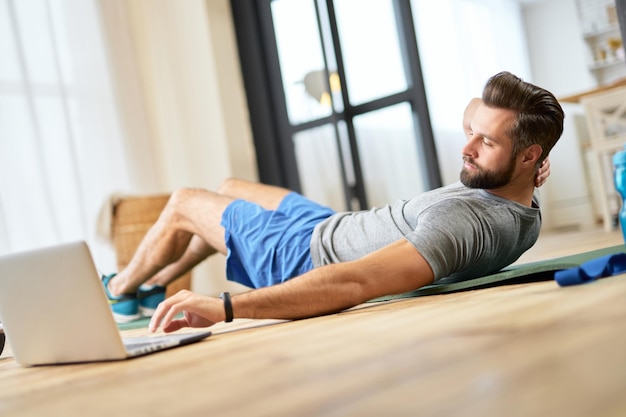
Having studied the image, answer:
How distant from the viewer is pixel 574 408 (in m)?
0.60

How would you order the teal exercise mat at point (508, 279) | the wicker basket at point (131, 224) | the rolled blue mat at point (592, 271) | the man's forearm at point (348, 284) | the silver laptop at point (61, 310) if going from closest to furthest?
the silver laptop at point (61, 310) < the rolled blue mat at point (592, 271) < the man's forearm at point (348, 284) < the teal exercise mat at point (508, 279) < the wicker basket at point (131, 224)

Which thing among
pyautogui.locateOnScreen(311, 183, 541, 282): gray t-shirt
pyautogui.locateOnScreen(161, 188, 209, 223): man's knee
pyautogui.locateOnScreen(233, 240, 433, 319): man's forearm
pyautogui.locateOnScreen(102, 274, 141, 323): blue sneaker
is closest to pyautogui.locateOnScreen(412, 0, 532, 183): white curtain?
pyautogui.locateOnScreen(161, 188, 209, 223): man's knee

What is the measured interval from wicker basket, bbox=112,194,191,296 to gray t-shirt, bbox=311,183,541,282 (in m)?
1.79

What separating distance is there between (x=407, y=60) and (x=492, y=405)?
3753 mm

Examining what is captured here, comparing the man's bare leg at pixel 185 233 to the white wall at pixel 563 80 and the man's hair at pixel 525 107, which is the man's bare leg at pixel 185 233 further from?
the white wall at pixel 563 80

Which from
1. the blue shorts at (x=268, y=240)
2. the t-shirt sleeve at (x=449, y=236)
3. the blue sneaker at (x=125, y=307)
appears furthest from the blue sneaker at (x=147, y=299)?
the t-shirt sleeve at (x=449, y=236)

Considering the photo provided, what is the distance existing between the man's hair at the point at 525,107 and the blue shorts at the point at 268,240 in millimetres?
680

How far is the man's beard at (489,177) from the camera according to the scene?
1.84 m

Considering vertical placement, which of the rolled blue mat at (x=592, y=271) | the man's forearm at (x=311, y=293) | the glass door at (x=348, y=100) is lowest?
the rolled blue mat at (x=592, y=271)

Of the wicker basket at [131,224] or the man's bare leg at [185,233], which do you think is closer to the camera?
the man's bare leg at [185,233]

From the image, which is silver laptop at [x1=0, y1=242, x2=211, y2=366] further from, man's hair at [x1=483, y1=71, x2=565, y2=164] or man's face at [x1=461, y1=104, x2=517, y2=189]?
man's hair at [x1=483, y1=71, x2=565, y2=164]

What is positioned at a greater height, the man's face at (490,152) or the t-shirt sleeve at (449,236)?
the man's face at (490,152)

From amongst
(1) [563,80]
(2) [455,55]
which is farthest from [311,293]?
(1) [563,80]

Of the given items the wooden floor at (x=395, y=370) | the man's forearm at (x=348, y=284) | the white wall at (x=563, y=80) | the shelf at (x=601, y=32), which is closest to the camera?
the wooden floor at (x=395, y=370)
